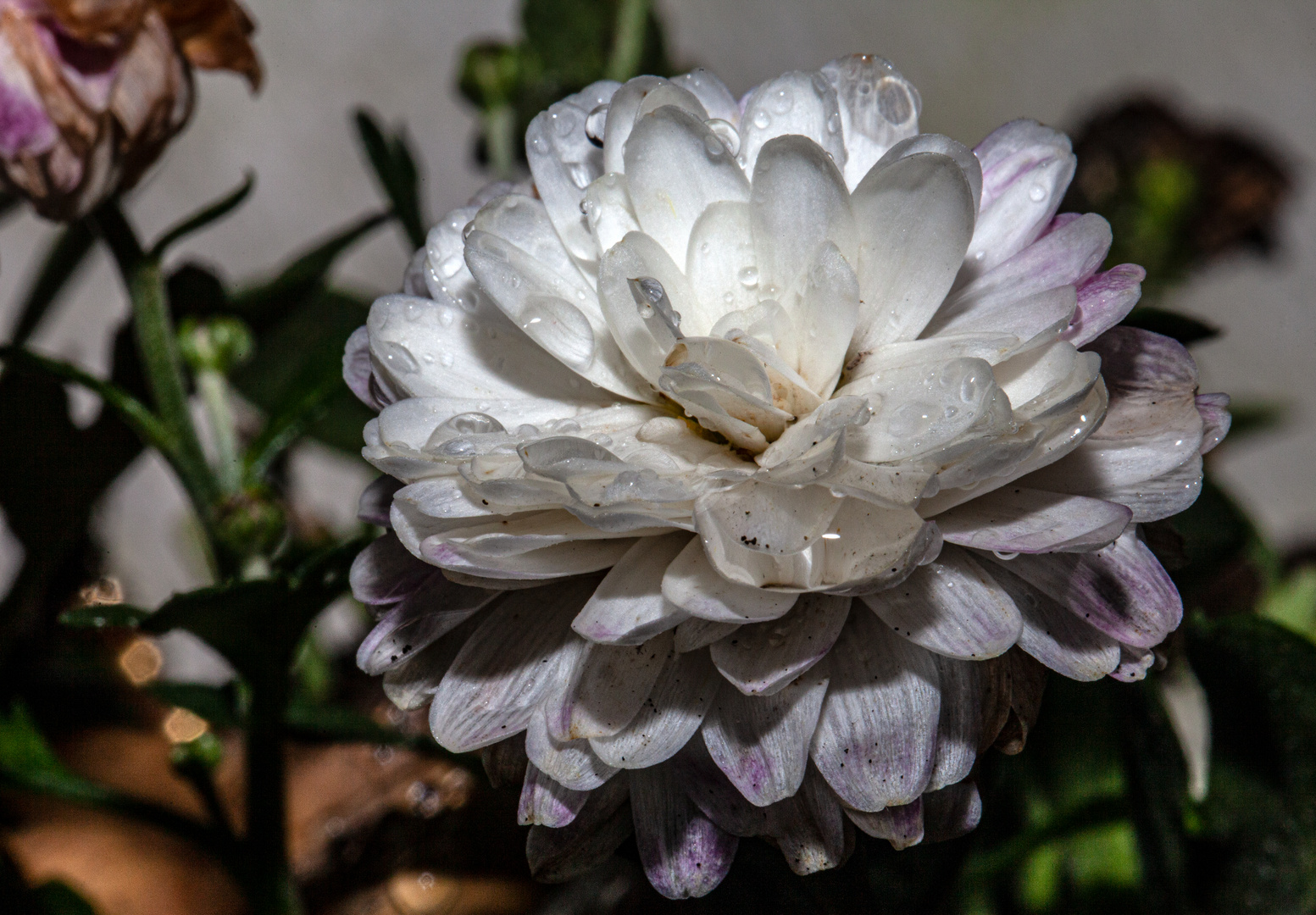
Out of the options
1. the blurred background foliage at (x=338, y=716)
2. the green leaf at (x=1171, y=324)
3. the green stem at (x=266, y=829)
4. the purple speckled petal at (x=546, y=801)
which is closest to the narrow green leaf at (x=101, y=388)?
the blurred background foliage at (x=338, y=716)

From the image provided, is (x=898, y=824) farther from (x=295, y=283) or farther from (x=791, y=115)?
(x=295, y=283)

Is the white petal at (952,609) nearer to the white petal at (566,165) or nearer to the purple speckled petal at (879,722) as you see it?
the purple speckled petal at (879,722)

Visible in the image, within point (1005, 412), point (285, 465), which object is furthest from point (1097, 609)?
point (285, 465)

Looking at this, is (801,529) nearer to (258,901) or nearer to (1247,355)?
(258,901)

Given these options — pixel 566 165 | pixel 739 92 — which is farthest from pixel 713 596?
pixel 739 92

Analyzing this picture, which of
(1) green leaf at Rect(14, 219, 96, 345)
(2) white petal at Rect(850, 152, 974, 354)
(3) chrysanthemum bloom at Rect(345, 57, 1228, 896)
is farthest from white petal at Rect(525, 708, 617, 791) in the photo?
(1) green leaf at Rect(14, 219, 96, 345)
